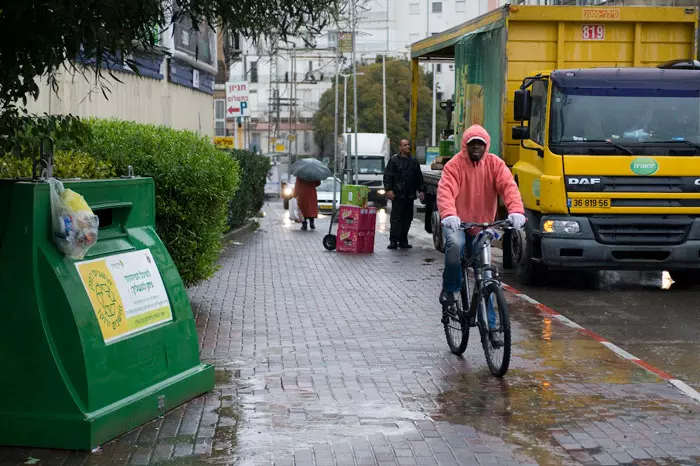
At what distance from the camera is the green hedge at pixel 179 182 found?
10.5m

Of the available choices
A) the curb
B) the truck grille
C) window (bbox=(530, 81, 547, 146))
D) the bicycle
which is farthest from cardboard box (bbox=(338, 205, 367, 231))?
the bicycle

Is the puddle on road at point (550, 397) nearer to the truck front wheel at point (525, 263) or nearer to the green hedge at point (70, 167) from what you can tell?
the green hedge at point (70, 167)

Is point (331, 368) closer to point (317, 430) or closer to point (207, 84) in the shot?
point (317, 430)

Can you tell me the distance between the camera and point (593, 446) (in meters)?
6.13

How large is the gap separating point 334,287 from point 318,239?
30.3 feet

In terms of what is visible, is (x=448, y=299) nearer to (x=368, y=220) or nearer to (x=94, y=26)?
(x=94, y=26)

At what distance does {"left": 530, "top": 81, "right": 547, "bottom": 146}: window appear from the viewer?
13.5m

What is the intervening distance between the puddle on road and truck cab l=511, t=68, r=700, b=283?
389 cm

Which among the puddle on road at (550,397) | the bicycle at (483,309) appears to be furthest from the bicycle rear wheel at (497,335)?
the puddle on road at (550,397)

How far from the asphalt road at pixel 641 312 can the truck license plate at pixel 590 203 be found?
1.02 metres

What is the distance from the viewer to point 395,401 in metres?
7.21

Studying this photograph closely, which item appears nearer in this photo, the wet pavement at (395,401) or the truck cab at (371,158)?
the wet pavement at (395,401)

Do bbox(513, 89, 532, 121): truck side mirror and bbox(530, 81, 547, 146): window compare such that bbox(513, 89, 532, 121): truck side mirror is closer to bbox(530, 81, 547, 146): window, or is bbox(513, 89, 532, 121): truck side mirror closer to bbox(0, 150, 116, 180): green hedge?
bbox(530, 81, 547, 146): window

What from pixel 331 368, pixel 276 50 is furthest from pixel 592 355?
pixel 276 50
